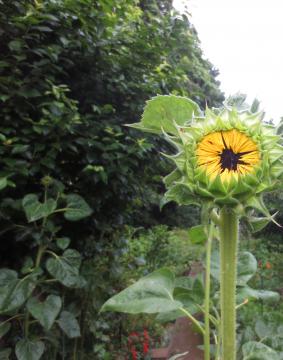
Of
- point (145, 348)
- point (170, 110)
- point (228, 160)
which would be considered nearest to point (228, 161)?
point (228, 160)

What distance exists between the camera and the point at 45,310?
57.5 inches

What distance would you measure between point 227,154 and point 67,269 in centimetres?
119

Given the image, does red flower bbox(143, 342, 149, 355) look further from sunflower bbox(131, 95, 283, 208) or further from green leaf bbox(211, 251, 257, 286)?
sunflower bbox(131, 95, 283, 208)

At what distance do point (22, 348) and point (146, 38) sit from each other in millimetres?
1546

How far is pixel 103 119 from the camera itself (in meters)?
1.91

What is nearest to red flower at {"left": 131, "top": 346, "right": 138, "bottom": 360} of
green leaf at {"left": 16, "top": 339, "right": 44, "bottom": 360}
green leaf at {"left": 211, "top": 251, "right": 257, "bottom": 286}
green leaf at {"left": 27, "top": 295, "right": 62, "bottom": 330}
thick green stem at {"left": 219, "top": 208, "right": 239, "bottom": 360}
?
green leaf at {"left": 16, "top": 339, "right": 44, "bottom": 360}

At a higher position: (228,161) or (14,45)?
(14,45)

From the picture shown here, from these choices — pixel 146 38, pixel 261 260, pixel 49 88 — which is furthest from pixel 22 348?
pixel 261 260

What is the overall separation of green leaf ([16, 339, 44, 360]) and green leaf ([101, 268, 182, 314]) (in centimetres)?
102

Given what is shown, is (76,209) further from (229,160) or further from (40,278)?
(229,160)

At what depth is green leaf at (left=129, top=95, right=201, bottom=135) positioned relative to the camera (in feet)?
1.90

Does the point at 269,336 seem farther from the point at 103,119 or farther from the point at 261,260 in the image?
the point at 261,260

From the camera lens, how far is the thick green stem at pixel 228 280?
0.51m

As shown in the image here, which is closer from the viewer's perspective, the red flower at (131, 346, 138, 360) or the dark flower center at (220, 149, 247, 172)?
the dark flower center at (220, 149, 247, 172)
